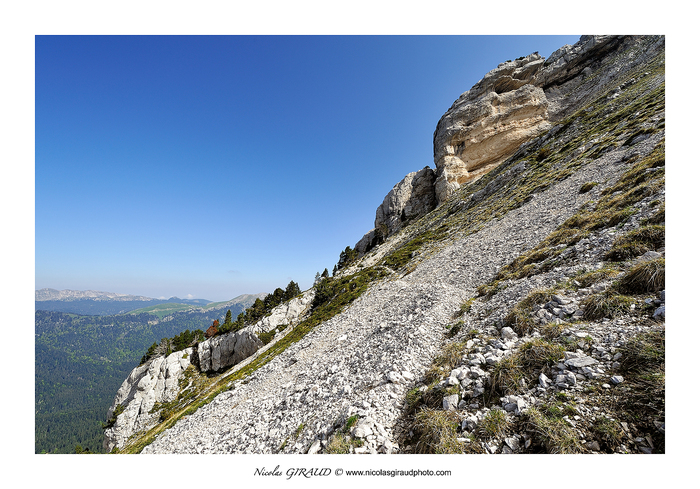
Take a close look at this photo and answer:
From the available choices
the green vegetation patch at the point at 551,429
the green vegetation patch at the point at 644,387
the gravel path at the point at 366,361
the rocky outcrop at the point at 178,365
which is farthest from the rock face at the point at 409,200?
the green vegetation patch at the point at 551,429

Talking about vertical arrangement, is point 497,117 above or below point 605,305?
above

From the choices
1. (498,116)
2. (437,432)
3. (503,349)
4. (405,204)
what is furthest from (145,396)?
(498,116)

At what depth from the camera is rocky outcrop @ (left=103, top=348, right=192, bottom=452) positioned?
27406mm

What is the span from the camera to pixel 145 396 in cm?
3003

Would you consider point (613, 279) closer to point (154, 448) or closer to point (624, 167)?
point (624, 167)

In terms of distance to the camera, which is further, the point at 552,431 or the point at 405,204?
the point at 405,204

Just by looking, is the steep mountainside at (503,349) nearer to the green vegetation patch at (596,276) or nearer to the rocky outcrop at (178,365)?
the green vegetation patch at (596,276)

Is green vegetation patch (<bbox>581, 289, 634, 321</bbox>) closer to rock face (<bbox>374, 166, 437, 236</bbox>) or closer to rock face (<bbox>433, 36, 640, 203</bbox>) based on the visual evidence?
rock face (<bbox>433, 36, 640, 203</bbox>)

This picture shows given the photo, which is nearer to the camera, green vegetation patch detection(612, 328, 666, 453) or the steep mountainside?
green vegetation patch detection(612, 328, 666, 453)

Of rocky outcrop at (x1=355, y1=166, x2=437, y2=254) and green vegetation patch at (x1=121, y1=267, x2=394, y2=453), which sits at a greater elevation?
rocky outcrop at (x1=355, y1=166, x2=437, y2=254)

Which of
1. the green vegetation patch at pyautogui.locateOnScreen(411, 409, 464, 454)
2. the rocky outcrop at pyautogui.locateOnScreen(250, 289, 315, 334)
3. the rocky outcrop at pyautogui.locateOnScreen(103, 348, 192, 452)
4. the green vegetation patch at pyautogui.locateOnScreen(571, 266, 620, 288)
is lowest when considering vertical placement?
the rocky outcrop at pyautogui.locateOnScreen(103, 348, 192, 452)

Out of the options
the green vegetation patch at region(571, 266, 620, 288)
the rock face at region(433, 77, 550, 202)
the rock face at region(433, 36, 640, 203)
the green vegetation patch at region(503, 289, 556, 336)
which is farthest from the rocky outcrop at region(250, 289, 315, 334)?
the rock face at region(433, 36, 640, 203)
